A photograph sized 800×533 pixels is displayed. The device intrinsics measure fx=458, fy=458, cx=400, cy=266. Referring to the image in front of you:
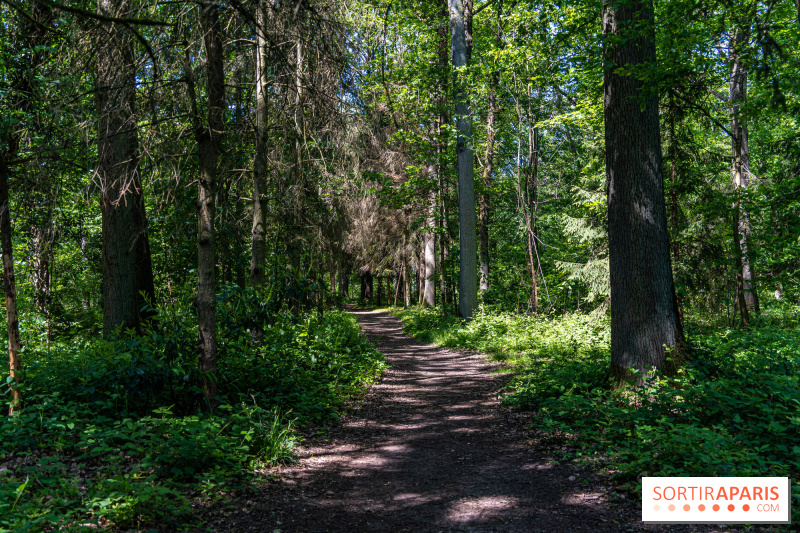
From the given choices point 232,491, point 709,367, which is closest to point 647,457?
point 709,367

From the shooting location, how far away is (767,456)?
3721 millimetres

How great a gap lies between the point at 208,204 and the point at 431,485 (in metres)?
3.81

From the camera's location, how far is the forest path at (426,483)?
3615 mm

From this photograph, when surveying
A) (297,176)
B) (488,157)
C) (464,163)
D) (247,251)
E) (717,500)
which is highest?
(488,157)

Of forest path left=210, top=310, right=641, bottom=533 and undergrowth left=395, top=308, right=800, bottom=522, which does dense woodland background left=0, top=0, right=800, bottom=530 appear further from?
forest path left=210, top=310, right=641, bottom=533

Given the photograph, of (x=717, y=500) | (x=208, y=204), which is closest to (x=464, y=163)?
(x=208, y=204)

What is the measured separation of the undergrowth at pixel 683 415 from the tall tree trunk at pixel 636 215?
1.63ft

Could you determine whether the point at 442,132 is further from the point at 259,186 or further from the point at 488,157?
the point at 259,186

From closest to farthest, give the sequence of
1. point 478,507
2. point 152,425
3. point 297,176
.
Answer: point 478,507 → point 152,425 → point 297,176

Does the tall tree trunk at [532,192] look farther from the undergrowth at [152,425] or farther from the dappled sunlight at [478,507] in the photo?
the dappled sunlight at [478,507]

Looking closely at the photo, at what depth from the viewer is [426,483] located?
4.42 meters

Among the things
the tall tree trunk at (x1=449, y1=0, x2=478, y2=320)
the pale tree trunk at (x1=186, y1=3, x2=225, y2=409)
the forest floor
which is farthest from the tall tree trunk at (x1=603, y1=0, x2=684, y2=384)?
the tall tree trunk at (x1=449, y1=0, x2=478, y2=320)

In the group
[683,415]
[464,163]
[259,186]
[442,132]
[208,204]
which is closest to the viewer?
[683,415]

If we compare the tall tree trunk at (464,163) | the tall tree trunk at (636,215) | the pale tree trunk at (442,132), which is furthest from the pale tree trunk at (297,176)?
the pale tree trunk at (442,132)
